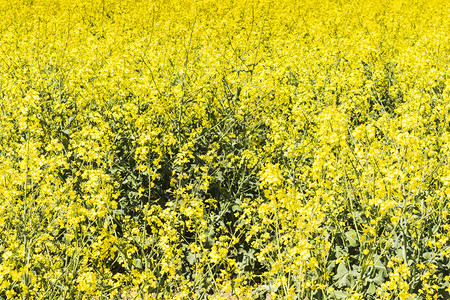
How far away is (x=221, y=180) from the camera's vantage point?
439 centimetres

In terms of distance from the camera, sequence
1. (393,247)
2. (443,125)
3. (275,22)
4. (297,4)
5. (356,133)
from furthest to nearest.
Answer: (297,4) < (275,22) < (443,125) < (393,247) < (356,133)

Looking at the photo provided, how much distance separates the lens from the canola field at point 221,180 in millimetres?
2865

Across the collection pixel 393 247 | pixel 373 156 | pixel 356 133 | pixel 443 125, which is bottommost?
pixel 393 247

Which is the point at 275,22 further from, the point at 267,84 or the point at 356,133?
the point at 356,133

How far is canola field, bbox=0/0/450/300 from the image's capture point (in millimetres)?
2865

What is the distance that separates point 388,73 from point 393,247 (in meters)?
4.11

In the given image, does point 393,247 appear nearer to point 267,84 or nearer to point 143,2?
point 267,84

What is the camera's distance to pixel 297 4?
13867 mm

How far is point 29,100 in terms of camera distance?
11.2 feet

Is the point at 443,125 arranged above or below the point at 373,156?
below

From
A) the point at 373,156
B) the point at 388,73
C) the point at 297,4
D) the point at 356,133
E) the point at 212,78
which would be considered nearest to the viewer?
the point at 356,133

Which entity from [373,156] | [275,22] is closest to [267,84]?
[373,156]

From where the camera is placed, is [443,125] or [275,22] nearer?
[443,125]

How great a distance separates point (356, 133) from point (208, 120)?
2875 millimetres
